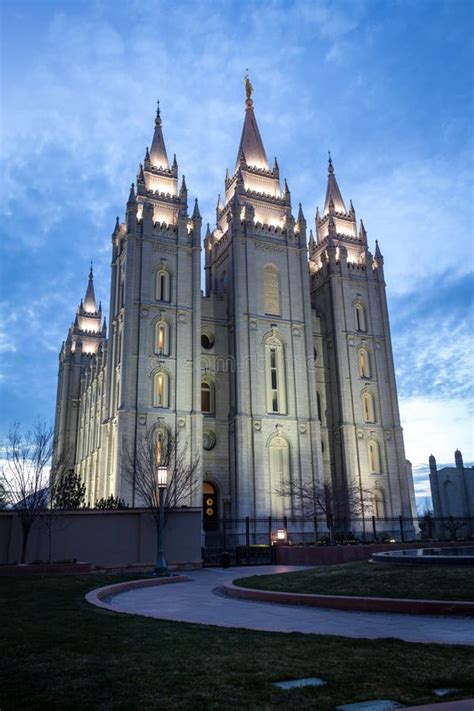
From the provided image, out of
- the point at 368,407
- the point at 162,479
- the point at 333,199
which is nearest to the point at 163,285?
the point at 368,407

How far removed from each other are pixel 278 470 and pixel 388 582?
1226 inches

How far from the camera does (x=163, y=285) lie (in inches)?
1732

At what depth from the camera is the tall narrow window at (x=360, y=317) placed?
51.5 m

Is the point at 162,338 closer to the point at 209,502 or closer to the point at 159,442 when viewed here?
the point at 159,442

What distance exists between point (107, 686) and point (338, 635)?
372cm

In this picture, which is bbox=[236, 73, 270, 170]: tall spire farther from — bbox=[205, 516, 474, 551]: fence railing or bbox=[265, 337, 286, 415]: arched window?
bbox=[205, 516, 474, 551]: fence railing

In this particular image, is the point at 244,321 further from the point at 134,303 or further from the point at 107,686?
the point at 107,686

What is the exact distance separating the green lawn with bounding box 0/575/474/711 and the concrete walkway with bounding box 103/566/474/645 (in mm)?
988

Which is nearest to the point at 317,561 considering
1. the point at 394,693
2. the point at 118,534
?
the point at 118,534

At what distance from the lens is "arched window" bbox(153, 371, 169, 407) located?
40688 mm

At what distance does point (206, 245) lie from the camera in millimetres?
55188

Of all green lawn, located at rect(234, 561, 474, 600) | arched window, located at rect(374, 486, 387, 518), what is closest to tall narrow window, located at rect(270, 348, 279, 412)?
arched window, located at rect(374, 486, 387, 518)

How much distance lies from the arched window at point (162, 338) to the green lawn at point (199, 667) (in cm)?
3368

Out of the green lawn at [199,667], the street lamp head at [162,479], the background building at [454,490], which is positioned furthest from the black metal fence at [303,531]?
the green lawn at [199,667]
